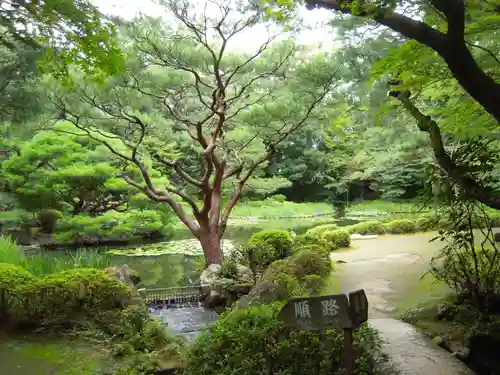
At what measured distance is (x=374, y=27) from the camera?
3529mm

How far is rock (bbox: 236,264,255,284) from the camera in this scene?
24.5ft

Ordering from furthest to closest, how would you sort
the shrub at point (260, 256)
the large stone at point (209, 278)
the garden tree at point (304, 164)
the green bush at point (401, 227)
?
the garden tree at point (304, 164)
the green bush at point (401, 227)
the shrub at point (260, 256)
the large stone at point (209, 278)

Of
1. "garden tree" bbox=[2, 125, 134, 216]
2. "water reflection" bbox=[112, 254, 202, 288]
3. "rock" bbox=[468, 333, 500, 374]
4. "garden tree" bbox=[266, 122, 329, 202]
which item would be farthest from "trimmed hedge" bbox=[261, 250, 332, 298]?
"garden tree" bbox=[266, 122, 329, 202]

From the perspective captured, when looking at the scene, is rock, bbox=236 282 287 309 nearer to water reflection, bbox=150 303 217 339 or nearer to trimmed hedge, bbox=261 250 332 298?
trimmed hedge, bbox=261 250 332 298

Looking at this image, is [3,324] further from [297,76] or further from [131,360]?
[297,76]

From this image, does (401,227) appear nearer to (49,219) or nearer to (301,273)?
(301,273)

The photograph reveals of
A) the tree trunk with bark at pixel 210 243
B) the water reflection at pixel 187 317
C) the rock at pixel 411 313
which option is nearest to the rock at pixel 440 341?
the rock at pixel 411 313

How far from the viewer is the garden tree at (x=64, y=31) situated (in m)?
2.57

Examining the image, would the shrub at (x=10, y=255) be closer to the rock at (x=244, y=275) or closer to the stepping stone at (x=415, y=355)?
the rock at (x=244, y=275)

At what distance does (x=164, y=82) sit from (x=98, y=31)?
530 centimetres

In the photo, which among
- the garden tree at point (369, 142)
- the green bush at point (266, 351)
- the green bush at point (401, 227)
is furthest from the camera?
the green bush at point (401, 227)

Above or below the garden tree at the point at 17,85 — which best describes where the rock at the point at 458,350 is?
below

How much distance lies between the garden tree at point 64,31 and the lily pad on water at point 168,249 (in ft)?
27.8

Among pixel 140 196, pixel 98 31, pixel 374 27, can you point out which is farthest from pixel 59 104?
pixel 374 27
